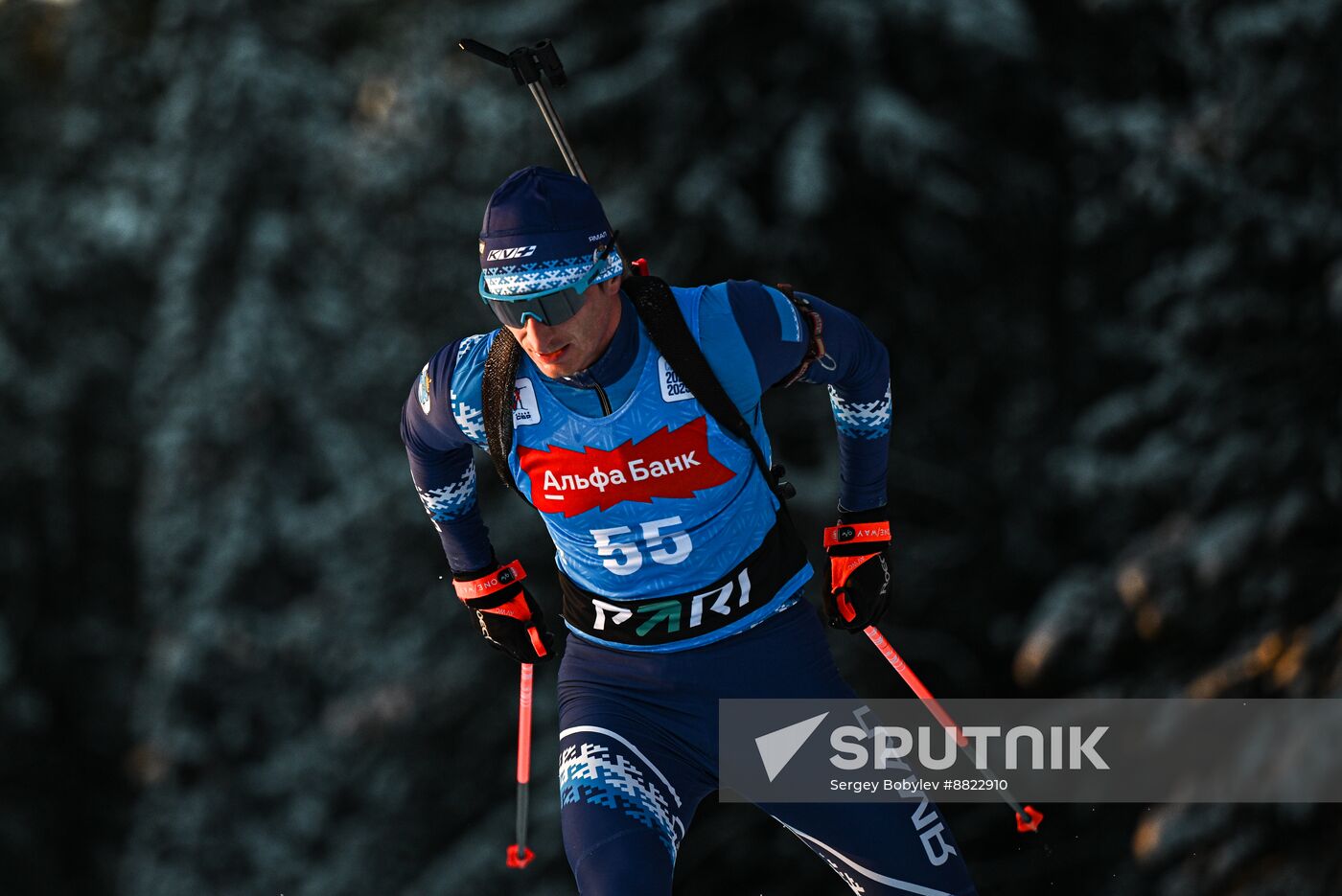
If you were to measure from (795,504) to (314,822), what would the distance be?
802cm

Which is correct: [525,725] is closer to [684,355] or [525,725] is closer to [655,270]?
[684,355]

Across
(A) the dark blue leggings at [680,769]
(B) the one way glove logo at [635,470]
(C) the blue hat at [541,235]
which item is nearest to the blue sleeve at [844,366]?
(B) the one way glove logo at [635,470]

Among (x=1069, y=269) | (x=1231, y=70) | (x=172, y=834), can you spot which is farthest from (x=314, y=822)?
(x=1231, y=70)

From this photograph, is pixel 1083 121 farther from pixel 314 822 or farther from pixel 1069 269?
pixel 314 822

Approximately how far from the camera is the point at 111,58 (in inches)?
835

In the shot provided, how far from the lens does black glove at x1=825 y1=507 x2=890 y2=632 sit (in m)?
5.25

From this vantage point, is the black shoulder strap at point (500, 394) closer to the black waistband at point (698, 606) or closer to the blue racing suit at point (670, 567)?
the blue racing suit at point (670, 567)

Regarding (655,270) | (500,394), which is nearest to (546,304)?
(500,394)

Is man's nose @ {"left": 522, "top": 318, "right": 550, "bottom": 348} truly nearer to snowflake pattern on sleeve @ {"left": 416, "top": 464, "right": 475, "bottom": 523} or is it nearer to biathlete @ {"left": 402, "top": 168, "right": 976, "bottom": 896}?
biathlete @ {"left": 402, "top": 168, "right": 976, "bottom": 896}

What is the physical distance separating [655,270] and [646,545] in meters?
7.98

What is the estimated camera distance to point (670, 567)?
4793mm

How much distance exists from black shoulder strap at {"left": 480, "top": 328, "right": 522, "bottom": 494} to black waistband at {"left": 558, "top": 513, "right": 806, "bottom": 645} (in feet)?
1.88

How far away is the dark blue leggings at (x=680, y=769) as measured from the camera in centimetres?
440

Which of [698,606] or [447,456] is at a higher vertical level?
[447,456]
